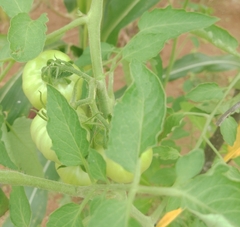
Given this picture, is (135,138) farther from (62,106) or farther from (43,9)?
(43,9)

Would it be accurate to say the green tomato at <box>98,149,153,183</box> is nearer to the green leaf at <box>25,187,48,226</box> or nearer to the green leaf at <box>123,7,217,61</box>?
the green leaf at <box>123,7,217,61</box>

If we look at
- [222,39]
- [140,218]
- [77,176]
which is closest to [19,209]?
[77,176]

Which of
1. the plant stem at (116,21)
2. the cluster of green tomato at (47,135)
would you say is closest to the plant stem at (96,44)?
the cluster of green tomato at (47,135)

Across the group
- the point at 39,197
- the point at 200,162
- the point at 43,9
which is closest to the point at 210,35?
the point at 200,162

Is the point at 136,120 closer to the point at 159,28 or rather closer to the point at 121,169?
the point at 121,169

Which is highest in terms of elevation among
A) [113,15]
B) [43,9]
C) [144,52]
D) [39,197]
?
[144,52]
